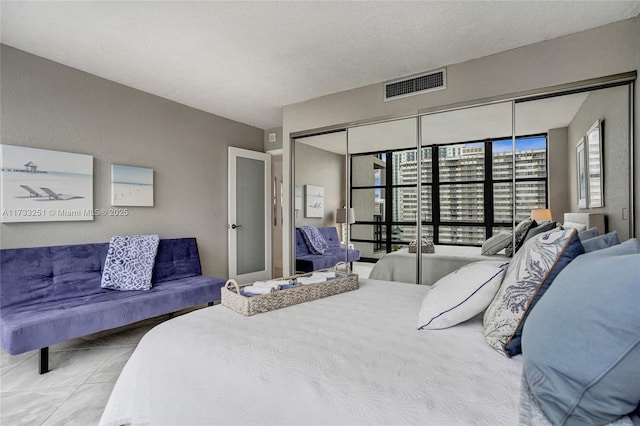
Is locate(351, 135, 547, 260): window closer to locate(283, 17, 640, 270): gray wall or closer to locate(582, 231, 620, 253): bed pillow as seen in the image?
locate(283, 17, 640, 270): gray wall

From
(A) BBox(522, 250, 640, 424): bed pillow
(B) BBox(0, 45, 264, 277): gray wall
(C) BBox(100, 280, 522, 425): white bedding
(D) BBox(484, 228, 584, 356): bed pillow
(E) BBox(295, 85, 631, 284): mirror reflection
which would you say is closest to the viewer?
(A) BBox(522, 250, 640, 424): bed pillow

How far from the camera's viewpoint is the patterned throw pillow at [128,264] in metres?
3.07

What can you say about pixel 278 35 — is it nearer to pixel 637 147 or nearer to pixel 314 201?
pixel 314 201

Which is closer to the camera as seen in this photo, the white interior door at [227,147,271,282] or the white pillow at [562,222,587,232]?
the white pillow at [562,222,587,232]

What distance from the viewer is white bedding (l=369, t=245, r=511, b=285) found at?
9.96 feet

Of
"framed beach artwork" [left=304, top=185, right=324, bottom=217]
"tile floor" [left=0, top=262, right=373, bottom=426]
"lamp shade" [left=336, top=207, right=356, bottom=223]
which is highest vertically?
"framed beach artwork" [left=304, top=185, right=324, bottom=217]

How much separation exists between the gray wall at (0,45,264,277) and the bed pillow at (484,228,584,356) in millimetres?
3596

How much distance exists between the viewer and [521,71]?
2.77 meters

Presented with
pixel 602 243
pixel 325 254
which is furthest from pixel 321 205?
pixel 602 243

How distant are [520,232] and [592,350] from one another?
7.48ft

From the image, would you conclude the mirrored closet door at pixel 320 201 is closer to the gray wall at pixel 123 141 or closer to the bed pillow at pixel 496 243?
the gray wall at pixel 123 141

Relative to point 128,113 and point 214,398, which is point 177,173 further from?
point 214,398

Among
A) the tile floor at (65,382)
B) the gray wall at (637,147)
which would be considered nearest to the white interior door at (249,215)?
the tile floor at (65,382)

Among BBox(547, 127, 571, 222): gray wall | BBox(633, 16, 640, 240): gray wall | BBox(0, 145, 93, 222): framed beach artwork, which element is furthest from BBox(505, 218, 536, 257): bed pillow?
BBox(0, 145, 93, 222): framed beach artwork
